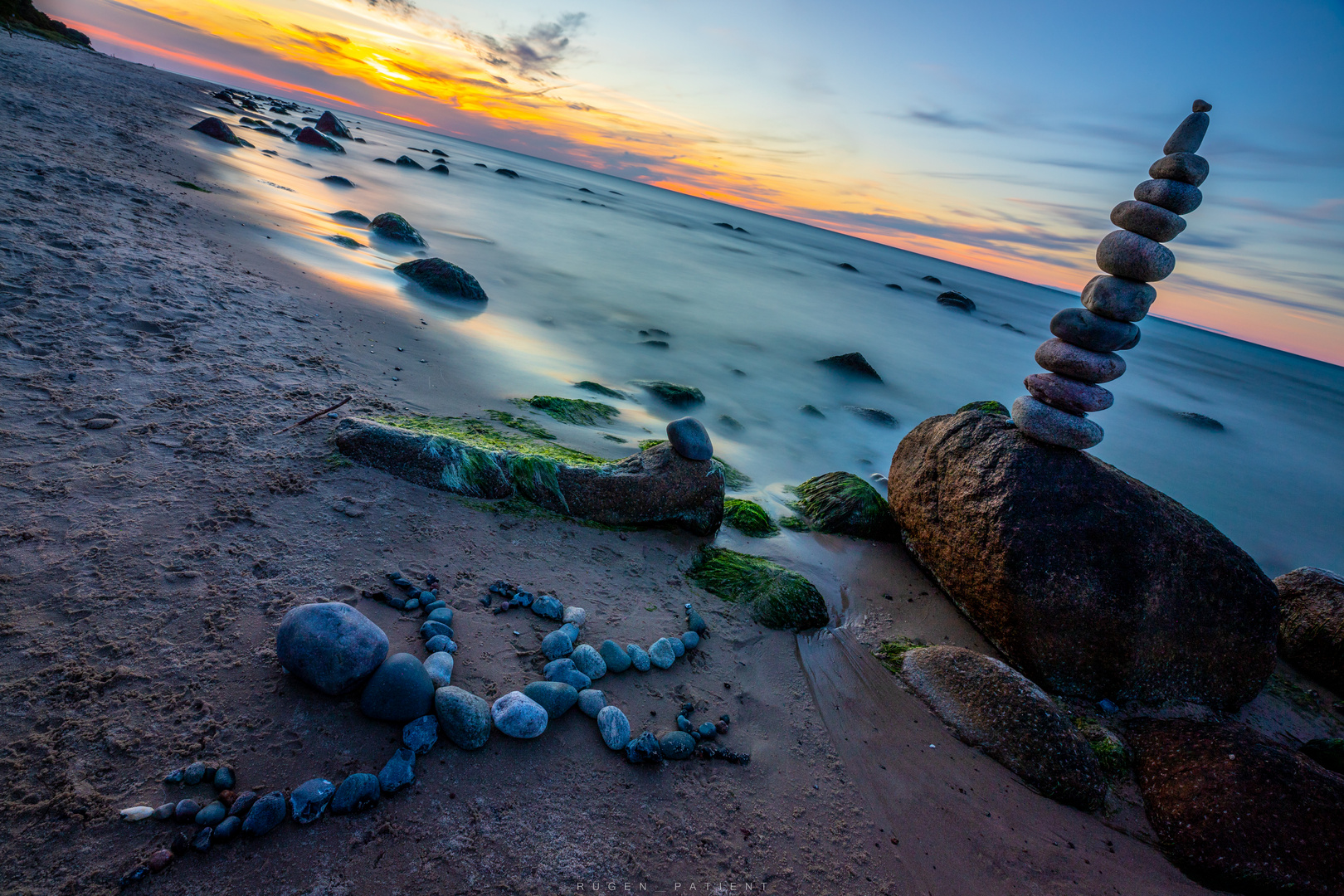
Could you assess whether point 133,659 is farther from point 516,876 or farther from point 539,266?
point 539,266

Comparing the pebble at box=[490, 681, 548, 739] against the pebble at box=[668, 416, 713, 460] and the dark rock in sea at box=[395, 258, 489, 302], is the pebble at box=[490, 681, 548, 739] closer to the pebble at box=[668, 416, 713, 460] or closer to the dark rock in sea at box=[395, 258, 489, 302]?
the pebble at box=[668, 416, 713, 460]

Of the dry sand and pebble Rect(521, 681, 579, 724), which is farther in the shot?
pebble Rect(521, 681, 579, 724)

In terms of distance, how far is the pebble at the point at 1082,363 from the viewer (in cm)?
486

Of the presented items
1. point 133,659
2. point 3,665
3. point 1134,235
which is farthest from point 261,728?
point 1134,235

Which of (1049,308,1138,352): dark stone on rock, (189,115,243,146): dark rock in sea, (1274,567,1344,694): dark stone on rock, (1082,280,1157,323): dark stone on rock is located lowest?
(1274,567,1344,694): dark stone on rock

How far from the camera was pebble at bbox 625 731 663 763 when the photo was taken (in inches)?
105

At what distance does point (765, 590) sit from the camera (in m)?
4.17

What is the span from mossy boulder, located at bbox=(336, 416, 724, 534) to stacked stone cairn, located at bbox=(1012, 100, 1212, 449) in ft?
9.72

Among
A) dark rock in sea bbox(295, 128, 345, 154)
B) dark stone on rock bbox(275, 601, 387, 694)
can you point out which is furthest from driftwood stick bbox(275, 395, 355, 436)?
dark rock in sea bbox(295, 128, 345, 154)

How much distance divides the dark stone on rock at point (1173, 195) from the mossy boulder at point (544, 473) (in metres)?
4.16

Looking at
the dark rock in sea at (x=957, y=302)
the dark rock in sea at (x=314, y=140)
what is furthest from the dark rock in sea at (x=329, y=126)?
the dark rock in sea at (x=957, y=302)

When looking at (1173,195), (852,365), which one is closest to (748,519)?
(1173,195)

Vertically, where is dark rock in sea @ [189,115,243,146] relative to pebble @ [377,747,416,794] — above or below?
above

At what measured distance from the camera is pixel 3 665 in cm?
219
